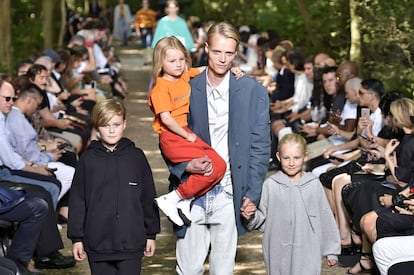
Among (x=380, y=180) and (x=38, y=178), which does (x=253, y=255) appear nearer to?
(x=380, y=180)

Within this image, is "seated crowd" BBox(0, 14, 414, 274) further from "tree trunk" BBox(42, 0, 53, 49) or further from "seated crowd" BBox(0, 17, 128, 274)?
"tree trunk" BBox(42, 0, 53, 49)

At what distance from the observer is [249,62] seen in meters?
18.1

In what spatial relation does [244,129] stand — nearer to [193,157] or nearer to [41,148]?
[193,157]

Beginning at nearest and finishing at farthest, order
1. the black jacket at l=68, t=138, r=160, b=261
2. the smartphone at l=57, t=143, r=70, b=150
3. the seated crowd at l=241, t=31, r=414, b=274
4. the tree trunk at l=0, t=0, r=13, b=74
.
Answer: the black jacket at l=68, t=138, r=160, b=261 → the seated crowd at l=241, t=31, r=414, b=274 → the smartphone at l=57, t=143, r=70, b=150 → the tree trunk at l=0, t=0, r=13, b=74

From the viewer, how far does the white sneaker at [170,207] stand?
6.03 metres

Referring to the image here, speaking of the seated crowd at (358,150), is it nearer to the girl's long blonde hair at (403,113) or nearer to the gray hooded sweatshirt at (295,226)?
the girl's long blonde hair at (403,113)

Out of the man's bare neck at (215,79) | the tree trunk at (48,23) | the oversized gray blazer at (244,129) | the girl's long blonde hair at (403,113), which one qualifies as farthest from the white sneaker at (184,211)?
the tree trunk at (48,23)

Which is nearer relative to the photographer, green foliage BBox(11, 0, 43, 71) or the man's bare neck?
the man's bare neck

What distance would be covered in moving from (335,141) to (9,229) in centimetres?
391

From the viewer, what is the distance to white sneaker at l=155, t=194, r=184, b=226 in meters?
6.03

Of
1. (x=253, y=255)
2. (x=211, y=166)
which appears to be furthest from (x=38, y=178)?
(x=211, y=166)

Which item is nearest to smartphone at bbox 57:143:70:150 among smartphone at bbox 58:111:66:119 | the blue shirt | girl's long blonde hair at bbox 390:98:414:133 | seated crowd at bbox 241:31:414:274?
the blue shirt

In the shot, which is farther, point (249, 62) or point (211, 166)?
point (249, 62)

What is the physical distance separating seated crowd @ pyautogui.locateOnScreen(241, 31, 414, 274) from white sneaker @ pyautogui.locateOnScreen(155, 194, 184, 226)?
5.75 ft
